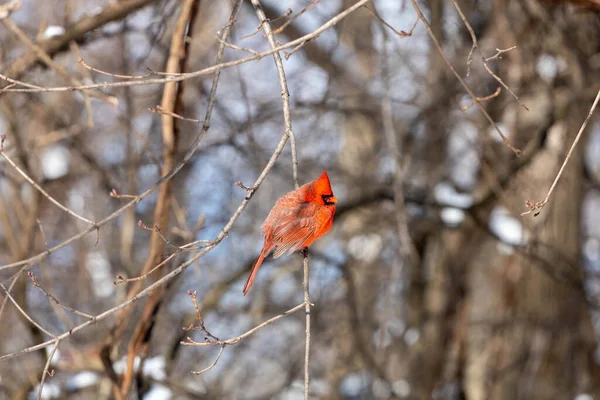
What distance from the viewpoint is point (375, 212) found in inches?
260

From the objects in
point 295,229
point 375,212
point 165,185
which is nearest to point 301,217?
point 295,229

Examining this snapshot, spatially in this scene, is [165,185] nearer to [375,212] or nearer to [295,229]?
[295,229]

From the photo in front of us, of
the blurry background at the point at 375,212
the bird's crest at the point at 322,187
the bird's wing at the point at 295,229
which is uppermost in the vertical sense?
the blurry background at the point at 375,212

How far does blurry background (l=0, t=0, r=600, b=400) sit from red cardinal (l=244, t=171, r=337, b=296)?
2.34 metres

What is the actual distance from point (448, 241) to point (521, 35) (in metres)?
2.03

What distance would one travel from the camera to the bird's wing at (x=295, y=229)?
7.66 ft

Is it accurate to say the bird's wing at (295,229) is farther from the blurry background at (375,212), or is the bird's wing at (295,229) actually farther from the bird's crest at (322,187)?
the blurry background at (375,212)

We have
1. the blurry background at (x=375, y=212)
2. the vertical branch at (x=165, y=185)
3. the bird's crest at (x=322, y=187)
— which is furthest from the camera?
the blurry background at (x=375, y=212)

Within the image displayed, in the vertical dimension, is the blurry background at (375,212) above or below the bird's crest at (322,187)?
above

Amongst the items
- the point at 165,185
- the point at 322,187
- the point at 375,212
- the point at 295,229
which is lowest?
the point at 295,229

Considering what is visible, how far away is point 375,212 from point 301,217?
432 centimetres

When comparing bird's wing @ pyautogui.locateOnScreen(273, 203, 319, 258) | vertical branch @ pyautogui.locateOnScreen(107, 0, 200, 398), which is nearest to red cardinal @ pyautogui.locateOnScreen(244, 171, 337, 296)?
bird's wing @ pyautogui.locateOnScreen(273, 203, 319, 258)

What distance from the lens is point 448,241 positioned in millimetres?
6633

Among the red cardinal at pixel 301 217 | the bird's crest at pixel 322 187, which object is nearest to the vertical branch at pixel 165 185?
the red cardinal at pixel 301 217
